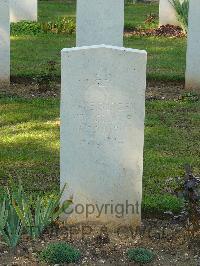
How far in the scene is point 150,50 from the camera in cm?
1149

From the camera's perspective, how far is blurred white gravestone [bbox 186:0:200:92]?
8.55 metres

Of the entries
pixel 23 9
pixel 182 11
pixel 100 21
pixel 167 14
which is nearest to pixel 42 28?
pixel 23 9

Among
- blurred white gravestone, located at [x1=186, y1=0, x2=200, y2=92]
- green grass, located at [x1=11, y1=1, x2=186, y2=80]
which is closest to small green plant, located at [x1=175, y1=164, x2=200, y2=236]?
blurred white gravestone, located at [x1=186, y1=0, x2=200, y2=92]

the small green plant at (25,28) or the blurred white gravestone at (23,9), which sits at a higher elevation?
the blurred white gravestone at (23,9)

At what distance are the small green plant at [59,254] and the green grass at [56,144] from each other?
2.81 feet

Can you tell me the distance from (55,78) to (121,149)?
460cm

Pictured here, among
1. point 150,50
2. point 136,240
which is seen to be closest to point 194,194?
point 136,240

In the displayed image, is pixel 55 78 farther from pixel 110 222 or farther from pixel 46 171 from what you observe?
pixel 110 222

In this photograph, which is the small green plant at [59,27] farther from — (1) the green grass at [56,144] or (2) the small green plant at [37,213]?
(2) the small green plant at [37,213]

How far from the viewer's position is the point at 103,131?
4.61 metres

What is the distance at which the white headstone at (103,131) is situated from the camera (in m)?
4.51

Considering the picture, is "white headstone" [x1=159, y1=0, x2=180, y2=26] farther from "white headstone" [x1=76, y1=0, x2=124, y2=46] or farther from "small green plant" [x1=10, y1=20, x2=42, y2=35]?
"white headstone" [x1=76, y1=0, x2=124, y2=46]

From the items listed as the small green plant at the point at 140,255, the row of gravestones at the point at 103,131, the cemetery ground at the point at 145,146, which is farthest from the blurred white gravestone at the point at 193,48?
the small green plant at the point at 140,255

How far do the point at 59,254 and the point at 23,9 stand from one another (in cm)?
1021
